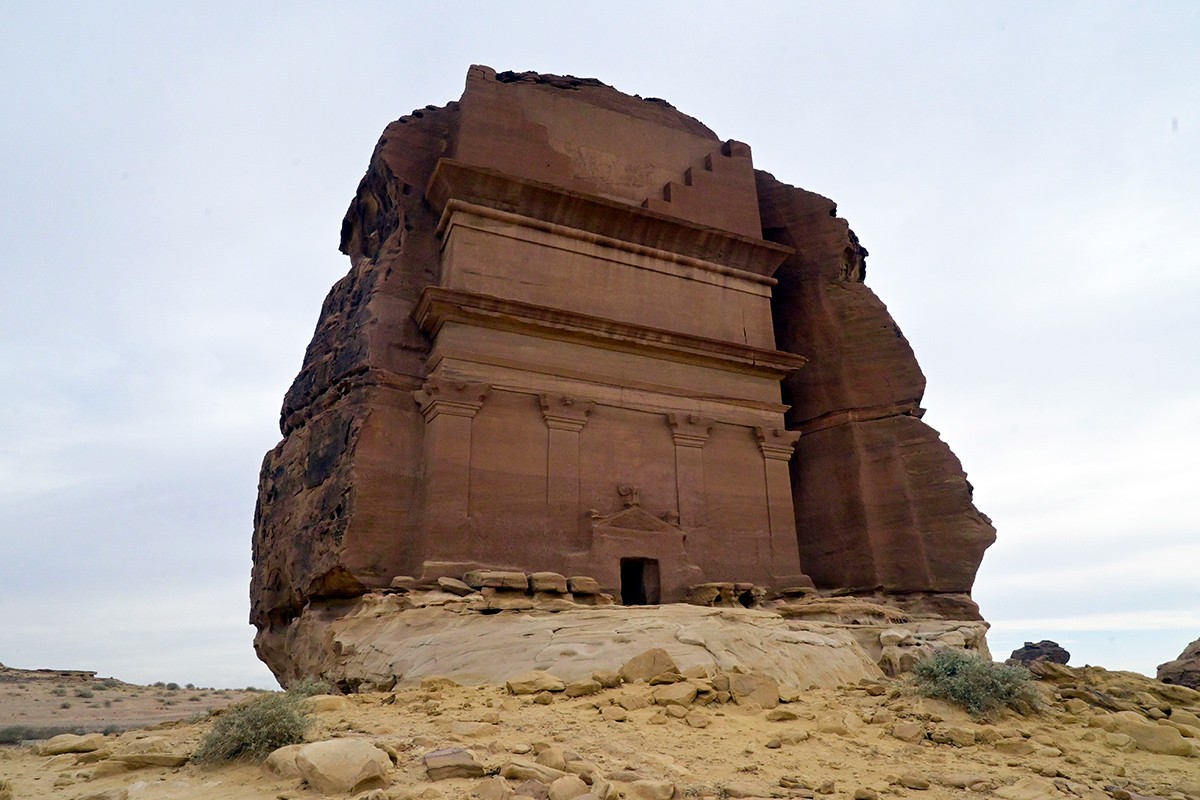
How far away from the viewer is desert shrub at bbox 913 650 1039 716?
290 inches

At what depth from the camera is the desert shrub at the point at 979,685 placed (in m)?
7.38

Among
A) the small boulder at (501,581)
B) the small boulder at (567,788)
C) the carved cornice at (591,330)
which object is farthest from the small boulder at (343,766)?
the carved cornice at (591,330)

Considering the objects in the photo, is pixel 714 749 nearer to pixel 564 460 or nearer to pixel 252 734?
pixel 252 734

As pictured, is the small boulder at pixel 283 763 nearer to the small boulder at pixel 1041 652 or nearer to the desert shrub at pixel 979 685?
the desert shrub at pixel 979 685

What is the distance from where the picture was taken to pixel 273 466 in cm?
1593

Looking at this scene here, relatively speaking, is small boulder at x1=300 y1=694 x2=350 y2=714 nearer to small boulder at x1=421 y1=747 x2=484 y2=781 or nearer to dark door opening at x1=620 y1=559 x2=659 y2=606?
small boulder at x1=421 y1=747 x2=484 y2=781

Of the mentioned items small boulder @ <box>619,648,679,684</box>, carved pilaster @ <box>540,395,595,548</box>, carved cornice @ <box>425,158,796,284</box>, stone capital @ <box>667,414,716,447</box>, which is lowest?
small boulder @ <box>619,648,679,684</box>

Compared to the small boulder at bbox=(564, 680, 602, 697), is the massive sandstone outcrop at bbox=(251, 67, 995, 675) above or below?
above

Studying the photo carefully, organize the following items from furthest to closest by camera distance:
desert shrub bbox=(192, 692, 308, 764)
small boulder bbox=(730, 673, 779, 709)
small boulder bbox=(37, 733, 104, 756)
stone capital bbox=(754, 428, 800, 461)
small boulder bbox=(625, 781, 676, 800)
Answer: stone capital bbox=(754, 428, 800, 461) < small boulder bbox=(730, 673, 779, 709) < small boulder bbox=(37, 733, 104, 756) < desert shrub bbox=(192, 692, 308, 764) < small boulder bbox=(625, 781, 676, 800)

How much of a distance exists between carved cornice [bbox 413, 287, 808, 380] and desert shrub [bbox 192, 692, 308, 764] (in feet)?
29.0

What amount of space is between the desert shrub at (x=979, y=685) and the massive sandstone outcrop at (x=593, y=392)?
20.3ft

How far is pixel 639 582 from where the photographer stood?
48.1ft

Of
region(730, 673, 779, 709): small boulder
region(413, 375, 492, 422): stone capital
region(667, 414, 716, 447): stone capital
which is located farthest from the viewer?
region(667, 414, 716, 447): stone capital

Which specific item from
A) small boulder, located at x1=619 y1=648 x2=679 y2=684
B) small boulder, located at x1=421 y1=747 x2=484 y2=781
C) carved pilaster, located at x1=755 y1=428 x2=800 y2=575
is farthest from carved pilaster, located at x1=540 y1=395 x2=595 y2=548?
small boulder, located at x1=421 y1=747 x2=484 y2=781
